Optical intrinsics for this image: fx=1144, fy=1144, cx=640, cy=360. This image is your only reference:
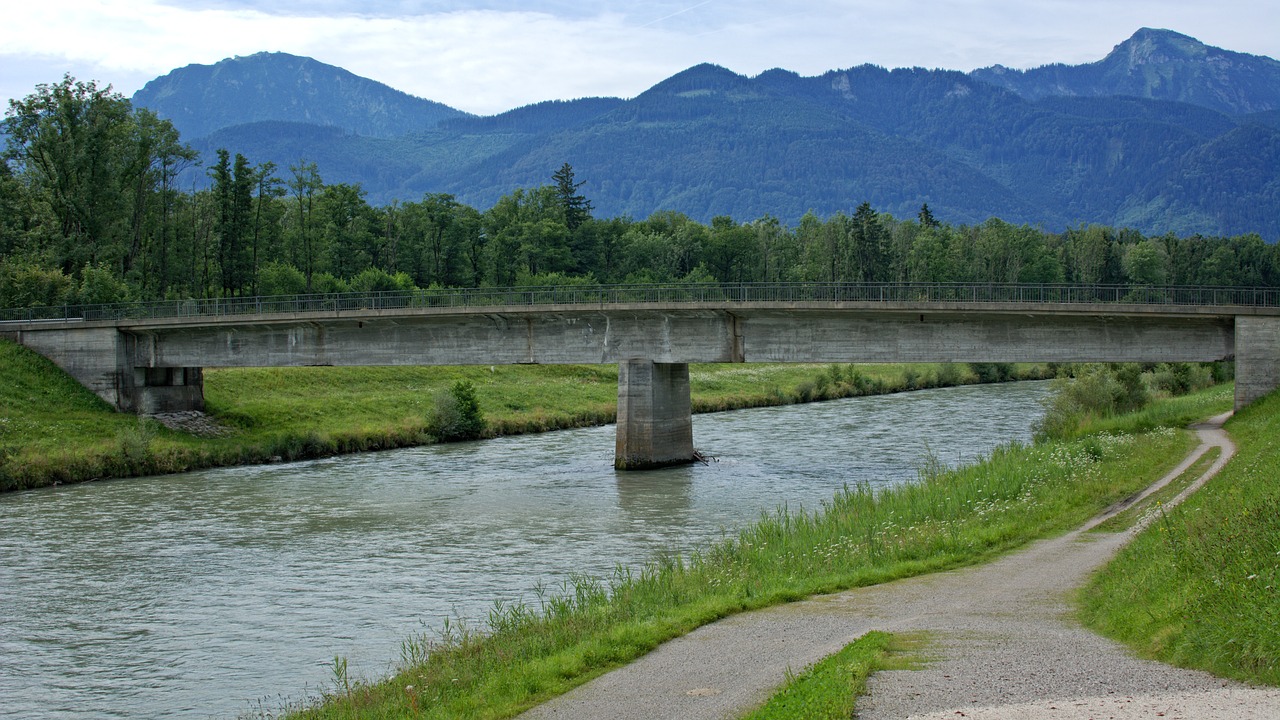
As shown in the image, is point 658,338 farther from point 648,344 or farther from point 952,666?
point 952,666

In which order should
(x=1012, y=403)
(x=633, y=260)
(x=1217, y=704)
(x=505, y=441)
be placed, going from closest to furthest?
(x=1217, y=704) → (x=505, y=441) → (x=1012, y=403) → (x=633, y=260)

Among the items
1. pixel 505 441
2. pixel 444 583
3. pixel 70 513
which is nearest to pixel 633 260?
pixel 505 441

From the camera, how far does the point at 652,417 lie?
2053 inches

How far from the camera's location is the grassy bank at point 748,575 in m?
16.1

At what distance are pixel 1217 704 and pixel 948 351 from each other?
127ft

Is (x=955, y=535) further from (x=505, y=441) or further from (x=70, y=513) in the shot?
(x=505, y=441)

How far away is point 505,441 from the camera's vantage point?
2537 inches

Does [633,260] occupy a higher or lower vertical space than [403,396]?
higher

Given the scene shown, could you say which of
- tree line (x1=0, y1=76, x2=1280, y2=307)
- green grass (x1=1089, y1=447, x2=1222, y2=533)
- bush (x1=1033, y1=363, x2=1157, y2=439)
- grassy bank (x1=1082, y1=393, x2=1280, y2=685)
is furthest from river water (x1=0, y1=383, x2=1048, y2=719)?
A: tree line (x1=0, y1=76, x2=1280, y2=307)

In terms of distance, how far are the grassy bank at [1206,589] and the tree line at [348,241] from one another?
222ft

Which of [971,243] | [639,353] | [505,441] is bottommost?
[505,441]

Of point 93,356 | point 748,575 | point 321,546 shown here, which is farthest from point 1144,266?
point 748,575

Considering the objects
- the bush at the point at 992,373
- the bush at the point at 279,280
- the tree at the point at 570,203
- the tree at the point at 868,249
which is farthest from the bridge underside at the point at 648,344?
the tree at the point at 868,249

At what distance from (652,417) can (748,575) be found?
98.4ft
